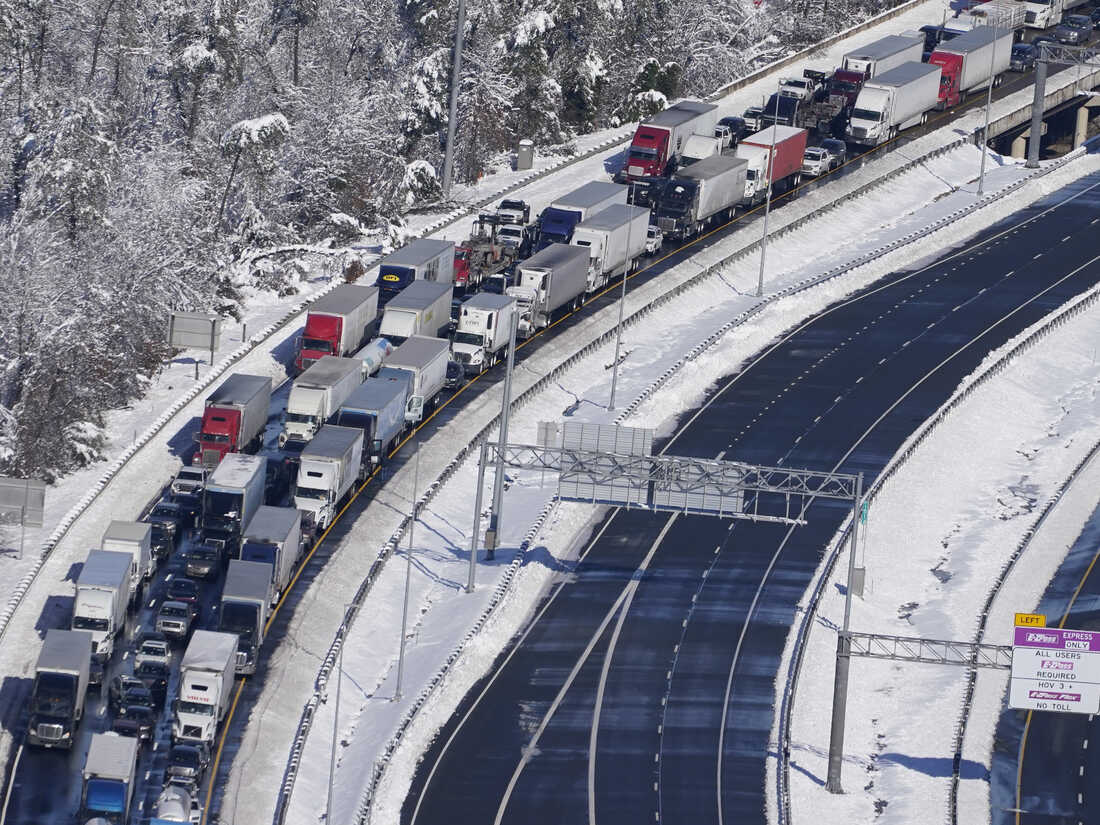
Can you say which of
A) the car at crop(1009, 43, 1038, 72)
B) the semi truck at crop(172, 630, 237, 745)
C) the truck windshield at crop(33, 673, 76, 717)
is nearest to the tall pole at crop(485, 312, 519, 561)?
the semi truck at crop(172, 630, 237, 745)

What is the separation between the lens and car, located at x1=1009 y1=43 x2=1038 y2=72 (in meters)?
148

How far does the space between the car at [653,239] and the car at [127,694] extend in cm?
4897

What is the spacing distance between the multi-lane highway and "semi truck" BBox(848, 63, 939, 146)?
14934 millimetres

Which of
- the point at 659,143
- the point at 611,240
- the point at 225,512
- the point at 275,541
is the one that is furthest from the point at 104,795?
the point at 659,143

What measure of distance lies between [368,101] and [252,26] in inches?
422

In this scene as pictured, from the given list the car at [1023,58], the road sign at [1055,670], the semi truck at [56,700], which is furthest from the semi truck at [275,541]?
the car at [1023,58]

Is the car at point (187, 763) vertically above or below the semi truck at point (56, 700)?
below

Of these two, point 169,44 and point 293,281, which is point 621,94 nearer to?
point 169,44

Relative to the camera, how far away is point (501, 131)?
134 m

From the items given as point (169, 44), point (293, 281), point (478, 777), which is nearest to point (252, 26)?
point (169, 44)

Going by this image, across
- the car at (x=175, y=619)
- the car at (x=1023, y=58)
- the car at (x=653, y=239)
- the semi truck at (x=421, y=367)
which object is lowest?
the car at (x=175, y=619)

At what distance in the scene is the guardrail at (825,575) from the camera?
2953 inches

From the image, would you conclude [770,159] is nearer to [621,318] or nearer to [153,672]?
[621,318]

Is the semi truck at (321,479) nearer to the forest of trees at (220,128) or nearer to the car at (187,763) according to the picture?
the forest of trees at (220,128)
